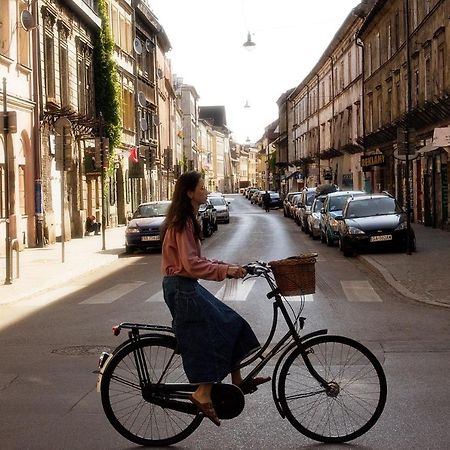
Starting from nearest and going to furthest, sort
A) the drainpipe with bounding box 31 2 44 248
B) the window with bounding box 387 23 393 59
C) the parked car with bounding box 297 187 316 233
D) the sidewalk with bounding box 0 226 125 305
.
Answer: the sidewalk with bounding box 0 226 125 305, the drainpipe with bounding box 31 2 44 248, the parked car with bounding box 297 187 316 233, the window with bounding box 387 23 393 59

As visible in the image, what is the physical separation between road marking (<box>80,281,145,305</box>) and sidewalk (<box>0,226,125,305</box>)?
1142 millimetres

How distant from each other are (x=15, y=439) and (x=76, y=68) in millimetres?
30058

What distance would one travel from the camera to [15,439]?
5.89m

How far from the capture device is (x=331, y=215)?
2730 cm

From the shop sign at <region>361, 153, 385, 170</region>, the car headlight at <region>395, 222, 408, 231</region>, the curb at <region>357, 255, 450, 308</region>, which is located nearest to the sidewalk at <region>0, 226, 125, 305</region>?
the curb at <region>357, 255, 450, 308</region>

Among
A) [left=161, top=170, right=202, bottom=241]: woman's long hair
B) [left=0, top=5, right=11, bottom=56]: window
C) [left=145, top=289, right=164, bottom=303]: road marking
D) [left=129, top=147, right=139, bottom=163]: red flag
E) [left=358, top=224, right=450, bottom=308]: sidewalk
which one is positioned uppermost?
[left=0, top=5, right=11, bottom=56]: window

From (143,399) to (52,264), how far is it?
15.2 meters

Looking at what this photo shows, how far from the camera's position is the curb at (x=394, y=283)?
42.3ft

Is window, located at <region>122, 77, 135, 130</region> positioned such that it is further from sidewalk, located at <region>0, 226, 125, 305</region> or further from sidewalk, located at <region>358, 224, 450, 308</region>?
sidewalk, located at <region>358, 224, 450, 308</region>

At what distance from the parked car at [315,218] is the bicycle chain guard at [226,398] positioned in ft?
82.5

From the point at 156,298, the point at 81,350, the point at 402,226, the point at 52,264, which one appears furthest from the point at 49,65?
the point at 81,350

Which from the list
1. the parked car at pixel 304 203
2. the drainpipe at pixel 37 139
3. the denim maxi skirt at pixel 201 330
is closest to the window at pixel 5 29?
the drainpipe at pixel 37 139

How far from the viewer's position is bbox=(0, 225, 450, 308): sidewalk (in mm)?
14453

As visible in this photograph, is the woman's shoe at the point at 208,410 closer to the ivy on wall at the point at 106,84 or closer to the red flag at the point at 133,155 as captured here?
the ivy on wall at the point at 106,84
